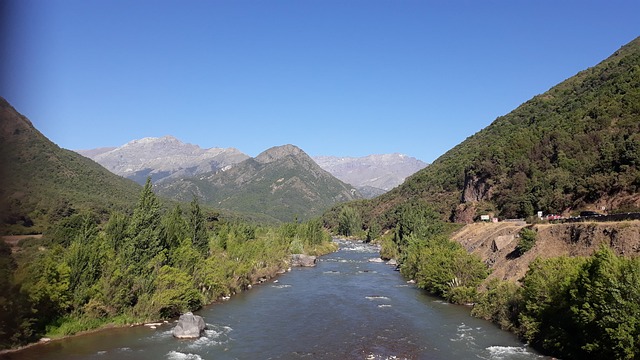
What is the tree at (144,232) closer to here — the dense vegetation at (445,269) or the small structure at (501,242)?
the dense vegetation at (445,269)

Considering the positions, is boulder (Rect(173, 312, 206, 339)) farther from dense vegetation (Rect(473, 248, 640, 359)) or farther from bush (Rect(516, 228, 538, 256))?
bush (Rect(516, 228, 538, 256))

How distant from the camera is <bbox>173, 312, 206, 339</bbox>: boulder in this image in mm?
39513

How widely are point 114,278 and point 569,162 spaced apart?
286ft

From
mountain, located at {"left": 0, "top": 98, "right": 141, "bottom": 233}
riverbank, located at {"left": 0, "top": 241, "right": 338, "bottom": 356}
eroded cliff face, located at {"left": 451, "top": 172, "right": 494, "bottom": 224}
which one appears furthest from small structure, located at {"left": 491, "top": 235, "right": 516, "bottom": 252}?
mountain, located at {"left": 0, "top": 98, "right": 141, "bottom": 233}

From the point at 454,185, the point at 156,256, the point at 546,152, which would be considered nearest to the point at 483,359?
the point at 156,256

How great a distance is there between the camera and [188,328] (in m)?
39.9

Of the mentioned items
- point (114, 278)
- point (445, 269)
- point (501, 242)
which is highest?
point (501, 242)

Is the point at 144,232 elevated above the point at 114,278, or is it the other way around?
the point at 144,232

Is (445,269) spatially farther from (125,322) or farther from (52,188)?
(52,188)

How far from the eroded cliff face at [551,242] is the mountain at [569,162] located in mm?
11898

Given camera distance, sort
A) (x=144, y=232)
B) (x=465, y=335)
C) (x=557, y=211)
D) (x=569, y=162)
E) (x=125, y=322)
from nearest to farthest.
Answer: (x=465, y=335)
(x=125, y=322)
(x=144, y=232)
(x=557, y=211)
(x=569, y=162)

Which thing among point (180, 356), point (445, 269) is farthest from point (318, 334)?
point (445, 269)

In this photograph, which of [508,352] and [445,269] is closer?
[508,352]

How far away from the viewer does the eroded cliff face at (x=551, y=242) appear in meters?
41.2
